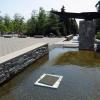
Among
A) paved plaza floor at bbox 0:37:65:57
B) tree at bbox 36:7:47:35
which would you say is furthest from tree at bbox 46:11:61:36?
paved plaza floor at bbox 0:37:65:57

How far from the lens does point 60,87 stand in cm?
821

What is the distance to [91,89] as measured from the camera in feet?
26.2

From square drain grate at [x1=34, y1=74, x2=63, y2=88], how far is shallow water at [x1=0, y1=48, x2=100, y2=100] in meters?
0.21

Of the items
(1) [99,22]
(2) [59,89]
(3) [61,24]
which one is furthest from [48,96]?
(3) [61,24]

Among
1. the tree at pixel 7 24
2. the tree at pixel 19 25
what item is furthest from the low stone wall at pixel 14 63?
the tree at pixel 7 24

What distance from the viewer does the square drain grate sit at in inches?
331

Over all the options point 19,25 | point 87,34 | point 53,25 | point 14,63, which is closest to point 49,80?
point 14,63

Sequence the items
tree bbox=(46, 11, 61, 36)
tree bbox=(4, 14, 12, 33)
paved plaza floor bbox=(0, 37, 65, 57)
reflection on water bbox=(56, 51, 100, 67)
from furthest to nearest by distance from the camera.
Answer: tree bbox=(4, 14, 12, 33), tree bbox=(46, 11, 61, 36), paved plaza floor bbox=(0, 37, 65, 57), reflection on water bbox=(56, 51, 100, 67)

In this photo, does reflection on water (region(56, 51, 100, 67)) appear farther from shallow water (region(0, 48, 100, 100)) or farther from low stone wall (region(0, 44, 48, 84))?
low stone wall (region(0, 44, 48, 84))

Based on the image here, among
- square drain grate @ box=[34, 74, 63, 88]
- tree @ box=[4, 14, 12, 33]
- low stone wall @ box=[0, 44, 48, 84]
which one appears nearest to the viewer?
low stone wall @ box=[0, 44, 48, 84]

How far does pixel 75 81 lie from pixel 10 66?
2.91 m

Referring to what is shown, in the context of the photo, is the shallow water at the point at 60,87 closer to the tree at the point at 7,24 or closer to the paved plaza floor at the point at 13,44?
the paved plaza floor at the point at 13,44

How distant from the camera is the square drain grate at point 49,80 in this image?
27.6ft

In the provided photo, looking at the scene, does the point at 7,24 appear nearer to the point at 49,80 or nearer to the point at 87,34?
the point at 87,34
